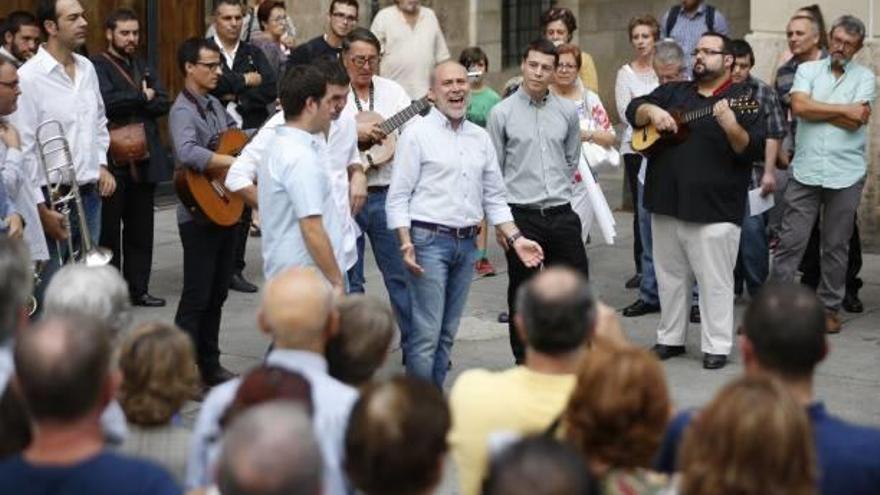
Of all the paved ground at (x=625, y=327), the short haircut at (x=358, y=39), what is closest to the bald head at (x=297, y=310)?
the paved ground at (x=625, y=327)

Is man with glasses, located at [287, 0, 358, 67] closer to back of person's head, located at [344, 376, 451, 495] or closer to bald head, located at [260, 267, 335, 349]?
bald head, located at [260, 267, 335, 349]

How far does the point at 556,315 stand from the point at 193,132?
4.69 metres

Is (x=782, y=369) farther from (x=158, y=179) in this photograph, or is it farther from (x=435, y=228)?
(x=158, y=179)

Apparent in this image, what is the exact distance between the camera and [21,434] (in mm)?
4215

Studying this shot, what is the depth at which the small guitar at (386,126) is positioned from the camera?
9023 millimetres

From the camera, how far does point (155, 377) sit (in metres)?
4.61

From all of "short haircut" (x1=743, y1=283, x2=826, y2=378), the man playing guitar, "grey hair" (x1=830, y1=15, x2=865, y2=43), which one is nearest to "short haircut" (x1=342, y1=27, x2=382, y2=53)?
the man playing guitar

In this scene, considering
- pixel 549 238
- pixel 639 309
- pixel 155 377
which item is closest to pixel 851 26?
pixel 639 309

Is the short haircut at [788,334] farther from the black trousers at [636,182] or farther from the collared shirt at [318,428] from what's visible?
the black trousers at [636,182]

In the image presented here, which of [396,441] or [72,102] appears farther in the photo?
[72,102]

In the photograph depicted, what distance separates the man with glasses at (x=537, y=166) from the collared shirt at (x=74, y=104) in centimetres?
248

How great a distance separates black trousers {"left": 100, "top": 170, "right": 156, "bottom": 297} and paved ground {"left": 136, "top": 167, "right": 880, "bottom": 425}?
0.89 feet

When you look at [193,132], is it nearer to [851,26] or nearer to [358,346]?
[851,26]

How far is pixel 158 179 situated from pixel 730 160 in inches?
145
